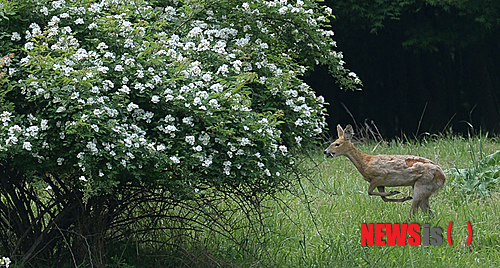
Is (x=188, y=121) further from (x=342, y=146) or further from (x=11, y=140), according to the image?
(x=342, y=146)

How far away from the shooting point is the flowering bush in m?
4.11

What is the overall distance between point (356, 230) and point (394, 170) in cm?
91

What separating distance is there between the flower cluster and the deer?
23.1 inches

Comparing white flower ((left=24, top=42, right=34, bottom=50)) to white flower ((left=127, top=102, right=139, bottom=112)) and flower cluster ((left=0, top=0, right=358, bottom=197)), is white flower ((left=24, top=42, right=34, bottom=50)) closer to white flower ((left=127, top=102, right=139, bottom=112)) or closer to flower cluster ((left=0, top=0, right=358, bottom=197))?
flower cluster ((left=0, top=0, right=358, bottom=197))

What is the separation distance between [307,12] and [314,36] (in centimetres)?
23

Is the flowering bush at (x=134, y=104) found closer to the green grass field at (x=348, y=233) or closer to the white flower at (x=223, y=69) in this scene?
the white flower at (x=223, y=69)

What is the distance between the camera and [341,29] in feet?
45.3

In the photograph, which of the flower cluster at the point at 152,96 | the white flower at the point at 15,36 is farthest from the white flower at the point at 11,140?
the white flower at the point at 15,36

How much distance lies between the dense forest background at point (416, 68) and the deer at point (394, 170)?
23.3 ft

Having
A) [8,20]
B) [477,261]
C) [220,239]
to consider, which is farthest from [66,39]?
[477,261]

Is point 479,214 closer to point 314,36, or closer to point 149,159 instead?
point 314,36

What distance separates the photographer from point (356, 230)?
6.30m

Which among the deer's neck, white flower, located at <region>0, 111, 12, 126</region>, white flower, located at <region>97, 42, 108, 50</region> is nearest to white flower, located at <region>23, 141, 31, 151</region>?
white flower, located at <region>0, 111, 12, 126</region>

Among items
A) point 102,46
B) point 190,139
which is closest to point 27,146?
point 102,46
